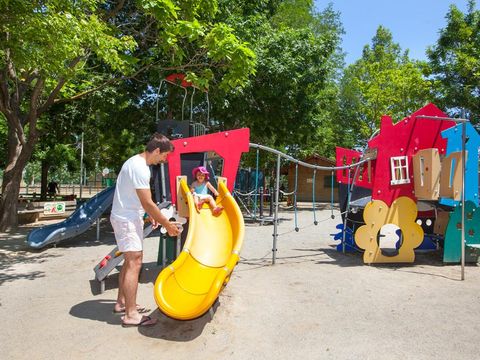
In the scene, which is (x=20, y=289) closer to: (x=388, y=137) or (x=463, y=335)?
(x=463, y=335)

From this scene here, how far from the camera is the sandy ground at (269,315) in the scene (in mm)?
3727

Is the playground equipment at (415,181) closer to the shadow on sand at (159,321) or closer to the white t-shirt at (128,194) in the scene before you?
the shadow on sand at (159,321)

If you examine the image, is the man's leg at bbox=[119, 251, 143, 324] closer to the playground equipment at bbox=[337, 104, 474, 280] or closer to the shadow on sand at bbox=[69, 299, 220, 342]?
the shadow on sand at bbox=[69, 299, 220, 342]

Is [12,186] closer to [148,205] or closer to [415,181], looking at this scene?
[148,205]

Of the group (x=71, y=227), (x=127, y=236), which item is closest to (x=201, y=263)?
(x=127, y=236)

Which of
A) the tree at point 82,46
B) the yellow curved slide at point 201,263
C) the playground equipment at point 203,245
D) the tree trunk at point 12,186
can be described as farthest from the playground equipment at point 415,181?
the tree trunk at point 12,186

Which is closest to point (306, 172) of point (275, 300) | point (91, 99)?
point (91, 99)

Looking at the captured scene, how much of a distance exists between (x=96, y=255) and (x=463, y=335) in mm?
6604

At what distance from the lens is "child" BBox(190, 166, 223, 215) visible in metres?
5.95

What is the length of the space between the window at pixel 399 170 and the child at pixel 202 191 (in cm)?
359

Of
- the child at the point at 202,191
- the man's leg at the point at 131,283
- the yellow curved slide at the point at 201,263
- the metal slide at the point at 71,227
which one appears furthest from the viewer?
the metal slide at the point at 71,227

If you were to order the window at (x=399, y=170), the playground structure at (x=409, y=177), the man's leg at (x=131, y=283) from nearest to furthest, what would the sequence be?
the man's leg at (x=131, y=283) < the playground structure at (x=409, y=177) < the window at (x=399, y=170)

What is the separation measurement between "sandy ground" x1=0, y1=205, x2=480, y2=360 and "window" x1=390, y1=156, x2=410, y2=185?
5.18 feet

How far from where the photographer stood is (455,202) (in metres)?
7.41
